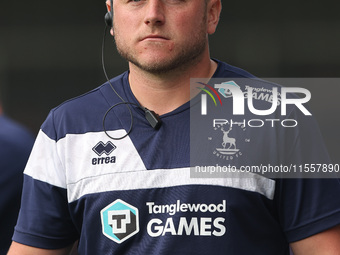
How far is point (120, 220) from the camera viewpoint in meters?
2.03

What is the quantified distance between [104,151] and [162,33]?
0.42m

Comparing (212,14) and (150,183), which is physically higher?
(212,14)

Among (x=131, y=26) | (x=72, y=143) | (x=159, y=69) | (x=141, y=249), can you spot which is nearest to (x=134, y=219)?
(x=141, y=249)

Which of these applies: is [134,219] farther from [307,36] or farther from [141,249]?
[307,36]

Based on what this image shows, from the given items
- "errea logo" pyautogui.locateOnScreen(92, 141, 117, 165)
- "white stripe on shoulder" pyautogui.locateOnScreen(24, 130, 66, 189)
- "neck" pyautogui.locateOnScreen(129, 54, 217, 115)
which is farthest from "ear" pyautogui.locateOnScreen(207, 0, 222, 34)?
"white stripe on shoulder" pyautogui.locateOnScreen(24, 130, 66, 189)

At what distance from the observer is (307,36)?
297 inches

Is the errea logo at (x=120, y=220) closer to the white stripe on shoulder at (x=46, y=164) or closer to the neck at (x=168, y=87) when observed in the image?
the white stripe on shoulder at (x=46, y=164)

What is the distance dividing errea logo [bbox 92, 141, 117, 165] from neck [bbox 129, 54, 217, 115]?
0.57 feet

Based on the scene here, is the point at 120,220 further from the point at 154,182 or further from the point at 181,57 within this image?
the point at 181,57

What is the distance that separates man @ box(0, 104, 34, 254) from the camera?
2670mm

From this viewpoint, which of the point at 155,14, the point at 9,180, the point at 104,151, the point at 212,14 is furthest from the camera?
the point at 9,180

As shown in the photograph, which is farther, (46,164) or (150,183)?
(46,164)

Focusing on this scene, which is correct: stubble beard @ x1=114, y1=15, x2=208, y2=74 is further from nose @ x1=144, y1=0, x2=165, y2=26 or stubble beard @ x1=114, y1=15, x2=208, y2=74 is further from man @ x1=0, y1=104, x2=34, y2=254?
man @ x1=0, y1=104, x2=34, y2=254

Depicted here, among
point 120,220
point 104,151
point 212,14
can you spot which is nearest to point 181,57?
point 212,14
